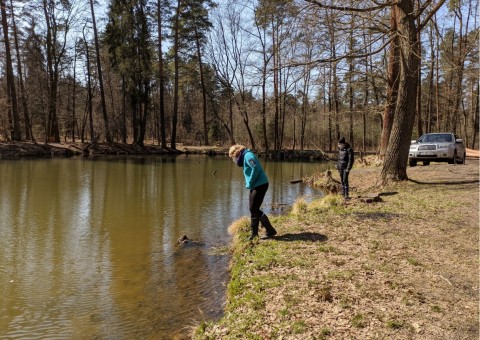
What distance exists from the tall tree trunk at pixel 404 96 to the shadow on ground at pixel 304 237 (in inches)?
251

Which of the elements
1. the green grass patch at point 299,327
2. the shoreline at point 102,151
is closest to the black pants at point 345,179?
the green grass patch at point 299,327

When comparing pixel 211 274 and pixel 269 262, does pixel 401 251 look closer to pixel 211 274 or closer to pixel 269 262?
pixel 269 262

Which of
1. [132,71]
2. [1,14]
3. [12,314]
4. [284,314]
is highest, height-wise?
[1,14]

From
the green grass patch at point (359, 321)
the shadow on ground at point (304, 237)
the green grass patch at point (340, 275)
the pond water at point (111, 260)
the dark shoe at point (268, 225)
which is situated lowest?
the pond water at point (111, 260)

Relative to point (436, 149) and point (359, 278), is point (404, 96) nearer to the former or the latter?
point (436, 149)

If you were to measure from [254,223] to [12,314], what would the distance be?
12.9 feet

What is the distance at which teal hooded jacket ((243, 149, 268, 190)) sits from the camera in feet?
21.8

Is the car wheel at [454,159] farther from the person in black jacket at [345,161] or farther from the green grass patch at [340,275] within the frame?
the green grass patch at [340,275]

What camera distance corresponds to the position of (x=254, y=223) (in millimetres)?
7059

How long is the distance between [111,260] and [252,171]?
3.22m

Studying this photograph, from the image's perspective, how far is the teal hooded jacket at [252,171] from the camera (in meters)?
6.63

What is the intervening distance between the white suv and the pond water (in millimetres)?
6031

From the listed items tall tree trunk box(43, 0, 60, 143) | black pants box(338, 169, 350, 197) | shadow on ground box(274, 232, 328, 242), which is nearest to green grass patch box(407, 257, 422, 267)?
shadow on ground box(274, 232, 328, 242)

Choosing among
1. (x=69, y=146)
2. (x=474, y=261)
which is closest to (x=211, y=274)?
(x=474, y=261)
